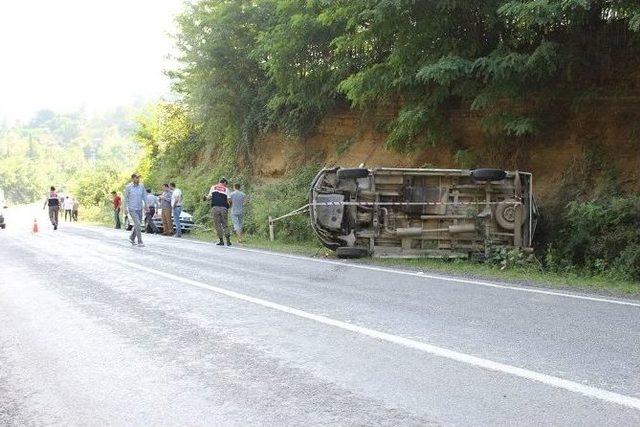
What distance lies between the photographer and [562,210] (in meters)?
13.6

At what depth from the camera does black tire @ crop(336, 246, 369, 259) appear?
12695 millimetres

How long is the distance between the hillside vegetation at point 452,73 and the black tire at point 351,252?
3.73 metres

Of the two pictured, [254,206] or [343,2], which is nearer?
[343,2]

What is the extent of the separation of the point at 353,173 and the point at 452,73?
120 inches

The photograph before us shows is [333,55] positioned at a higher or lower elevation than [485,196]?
higher

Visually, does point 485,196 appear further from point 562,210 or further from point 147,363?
point 147,363

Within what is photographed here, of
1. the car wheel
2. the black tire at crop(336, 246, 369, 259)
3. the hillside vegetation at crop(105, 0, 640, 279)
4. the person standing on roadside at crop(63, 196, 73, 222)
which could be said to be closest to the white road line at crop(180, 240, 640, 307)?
the black tire at crop(336, 246, 369, 259)

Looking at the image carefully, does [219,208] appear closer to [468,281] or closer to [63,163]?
[468,281]

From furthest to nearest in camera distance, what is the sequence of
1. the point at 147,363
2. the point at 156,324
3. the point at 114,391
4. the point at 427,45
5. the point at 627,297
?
the point at 427,45
the point at 627,297
the point at 156,324
the point at 147,363
the point at 114,391

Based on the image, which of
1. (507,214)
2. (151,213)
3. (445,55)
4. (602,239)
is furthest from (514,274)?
(151,213)

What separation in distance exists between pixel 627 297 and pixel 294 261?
20.7 feet

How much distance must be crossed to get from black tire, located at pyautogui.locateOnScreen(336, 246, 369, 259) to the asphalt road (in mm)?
3645

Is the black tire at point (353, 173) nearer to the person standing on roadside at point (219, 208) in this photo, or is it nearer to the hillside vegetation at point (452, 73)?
the hillside vegetation at point (452, 73)

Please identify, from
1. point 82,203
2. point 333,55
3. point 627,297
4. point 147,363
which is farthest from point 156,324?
point 82,203
